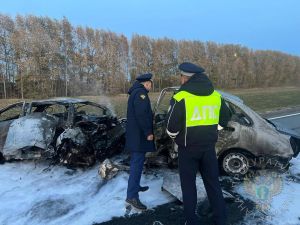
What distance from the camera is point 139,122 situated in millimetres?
4832

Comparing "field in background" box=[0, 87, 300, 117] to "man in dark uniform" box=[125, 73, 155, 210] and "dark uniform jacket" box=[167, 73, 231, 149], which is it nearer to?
"man in dark uniform" box=[125, 73, 155, 210]

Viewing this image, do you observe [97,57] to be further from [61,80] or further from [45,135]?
[45,135]

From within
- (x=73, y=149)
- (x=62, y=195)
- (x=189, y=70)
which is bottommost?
(x=62, y=195)

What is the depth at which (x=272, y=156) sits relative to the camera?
19.6 ft

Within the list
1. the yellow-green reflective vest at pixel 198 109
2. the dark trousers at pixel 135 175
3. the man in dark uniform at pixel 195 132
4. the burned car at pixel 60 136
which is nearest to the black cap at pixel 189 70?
the man in dark uniform at pixel 195 132

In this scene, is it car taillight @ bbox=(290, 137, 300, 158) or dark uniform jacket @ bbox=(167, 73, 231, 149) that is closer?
dark uniform jacket @ bbox=(167, 73, 231, 149)

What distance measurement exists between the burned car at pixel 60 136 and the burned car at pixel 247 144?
1288 mm

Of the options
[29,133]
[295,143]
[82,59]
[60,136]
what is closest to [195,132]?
[295,143]

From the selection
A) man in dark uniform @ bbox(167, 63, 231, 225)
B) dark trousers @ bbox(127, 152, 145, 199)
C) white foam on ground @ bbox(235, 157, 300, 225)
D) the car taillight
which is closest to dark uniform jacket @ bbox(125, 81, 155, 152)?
dark trousers @ bbox(127, 152, 145, 199)

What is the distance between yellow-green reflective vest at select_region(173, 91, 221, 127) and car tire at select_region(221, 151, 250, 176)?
2.12 metres

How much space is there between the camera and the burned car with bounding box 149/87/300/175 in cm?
598

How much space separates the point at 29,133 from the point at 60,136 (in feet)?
2.15

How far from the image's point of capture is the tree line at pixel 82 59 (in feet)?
103

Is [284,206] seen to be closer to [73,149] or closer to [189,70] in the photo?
[189,70]
